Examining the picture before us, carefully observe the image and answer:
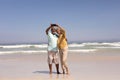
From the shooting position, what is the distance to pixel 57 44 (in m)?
10.9

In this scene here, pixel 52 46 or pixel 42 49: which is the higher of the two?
pixel 52 46

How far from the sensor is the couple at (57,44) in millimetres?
10664

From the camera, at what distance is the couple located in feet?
35.0

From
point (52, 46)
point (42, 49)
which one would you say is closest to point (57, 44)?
point (52, 46)

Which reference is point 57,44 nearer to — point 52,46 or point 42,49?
point 52,46

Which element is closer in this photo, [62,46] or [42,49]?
[62,46]

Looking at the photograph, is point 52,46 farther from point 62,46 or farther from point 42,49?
point 42,49

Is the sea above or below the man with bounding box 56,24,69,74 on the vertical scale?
below

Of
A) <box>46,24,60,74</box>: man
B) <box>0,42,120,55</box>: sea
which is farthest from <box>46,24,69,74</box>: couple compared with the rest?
<box>0,42,120,55</box>: sea

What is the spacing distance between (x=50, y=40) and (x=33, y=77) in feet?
5.06

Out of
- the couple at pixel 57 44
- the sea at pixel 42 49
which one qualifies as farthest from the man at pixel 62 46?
the sea at pixel 42 49

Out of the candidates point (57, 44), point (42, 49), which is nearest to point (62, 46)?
point (57, 44)

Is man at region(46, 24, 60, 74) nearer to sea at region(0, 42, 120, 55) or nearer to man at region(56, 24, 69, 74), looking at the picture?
man at region(56, 24, 69, 74)

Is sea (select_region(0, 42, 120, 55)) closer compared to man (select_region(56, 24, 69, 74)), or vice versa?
man (select_region(56, 24, 69, 74))
